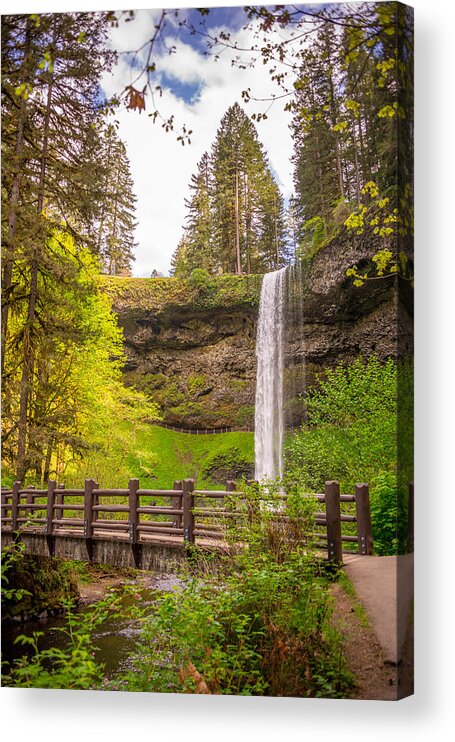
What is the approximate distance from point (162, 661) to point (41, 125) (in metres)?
4.32

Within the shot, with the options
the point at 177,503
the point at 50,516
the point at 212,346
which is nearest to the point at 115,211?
the point at 212,346

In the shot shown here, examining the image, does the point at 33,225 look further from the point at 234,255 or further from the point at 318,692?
the point at 318,692

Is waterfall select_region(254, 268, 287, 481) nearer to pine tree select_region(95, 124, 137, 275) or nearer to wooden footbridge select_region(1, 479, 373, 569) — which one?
wooden footbridge select_region(1, 479, 373, 569)

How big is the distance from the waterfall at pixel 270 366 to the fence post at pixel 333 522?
2.68ft

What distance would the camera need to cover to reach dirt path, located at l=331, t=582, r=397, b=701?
15.3 feet

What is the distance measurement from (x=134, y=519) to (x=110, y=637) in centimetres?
114

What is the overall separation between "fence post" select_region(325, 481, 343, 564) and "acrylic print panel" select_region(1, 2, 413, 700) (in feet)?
0.06

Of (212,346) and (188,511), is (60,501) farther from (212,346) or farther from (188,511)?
(212,346)

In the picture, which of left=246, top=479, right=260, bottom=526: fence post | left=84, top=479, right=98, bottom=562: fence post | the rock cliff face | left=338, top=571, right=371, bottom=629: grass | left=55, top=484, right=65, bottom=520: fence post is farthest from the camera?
left=55, top=484, right=65, bottom=520: fence post

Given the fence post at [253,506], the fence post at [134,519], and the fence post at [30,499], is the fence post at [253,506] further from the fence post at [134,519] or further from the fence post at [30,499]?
the fence post at [30,499]

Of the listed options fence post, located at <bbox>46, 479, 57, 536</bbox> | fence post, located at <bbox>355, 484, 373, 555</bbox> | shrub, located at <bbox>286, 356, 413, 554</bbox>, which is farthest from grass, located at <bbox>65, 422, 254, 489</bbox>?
fence post, located at <bbox>355, 484, 373, 555</bbox>

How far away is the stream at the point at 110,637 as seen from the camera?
5.37 m

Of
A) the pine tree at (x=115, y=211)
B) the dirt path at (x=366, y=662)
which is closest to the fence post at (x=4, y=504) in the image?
the pine tree at (x=115, y=211)

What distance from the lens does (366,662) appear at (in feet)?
15.4
